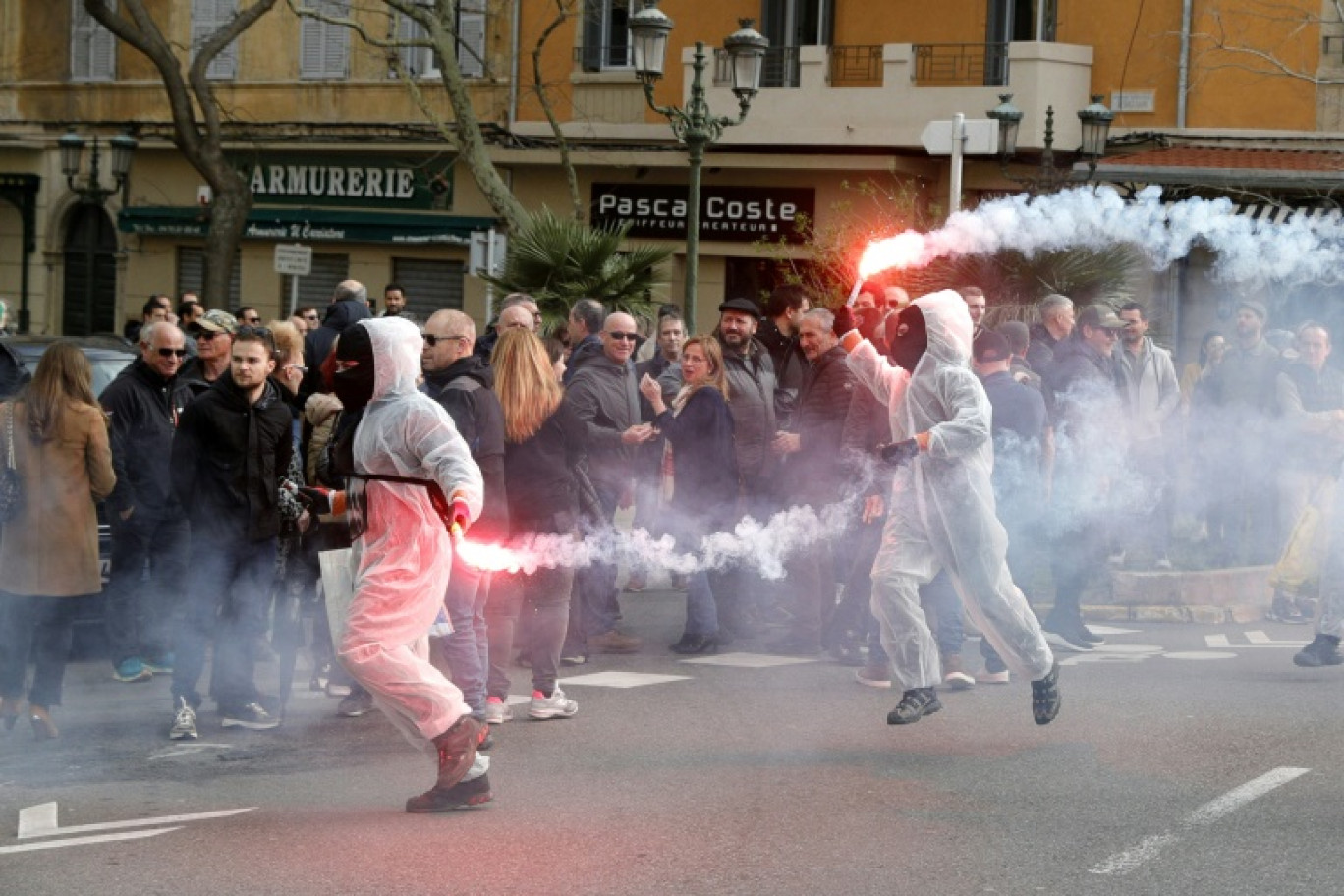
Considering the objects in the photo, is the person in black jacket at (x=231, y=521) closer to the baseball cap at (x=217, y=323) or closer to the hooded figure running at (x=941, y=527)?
the baseball cap at (x=217, y=323)

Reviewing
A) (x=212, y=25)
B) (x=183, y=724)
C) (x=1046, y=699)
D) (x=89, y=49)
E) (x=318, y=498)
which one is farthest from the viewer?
(x=89, y=49)

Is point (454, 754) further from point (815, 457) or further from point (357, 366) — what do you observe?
point (815, 457)

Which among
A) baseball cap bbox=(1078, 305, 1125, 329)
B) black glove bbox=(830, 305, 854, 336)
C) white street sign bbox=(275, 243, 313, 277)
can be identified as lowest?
black glove bbox=(830, 305, 854, 336)

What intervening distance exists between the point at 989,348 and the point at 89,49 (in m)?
27.2

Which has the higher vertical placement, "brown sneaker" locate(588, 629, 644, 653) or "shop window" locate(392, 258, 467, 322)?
"shop window" locate(392, 258, 467, 322)

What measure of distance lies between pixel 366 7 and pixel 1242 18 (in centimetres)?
1205

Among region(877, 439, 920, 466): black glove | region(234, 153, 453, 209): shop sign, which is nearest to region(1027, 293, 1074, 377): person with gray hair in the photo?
region(877, 439, 920, 466): black glove

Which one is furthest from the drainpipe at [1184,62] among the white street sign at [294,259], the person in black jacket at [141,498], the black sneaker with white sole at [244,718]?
the black sneaker with white sole at [244,718]

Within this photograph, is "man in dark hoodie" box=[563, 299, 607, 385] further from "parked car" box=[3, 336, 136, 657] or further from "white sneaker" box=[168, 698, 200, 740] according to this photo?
"white sneaker" box=[168, 698, 200, 740]

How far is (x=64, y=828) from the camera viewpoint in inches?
283

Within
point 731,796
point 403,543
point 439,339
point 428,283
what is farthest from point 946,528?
point 428,283

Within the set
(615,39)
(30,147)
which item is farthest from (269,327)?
(30,147)

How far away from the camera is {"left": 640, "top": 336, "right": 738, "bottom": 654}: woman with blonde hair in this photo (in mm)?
10992

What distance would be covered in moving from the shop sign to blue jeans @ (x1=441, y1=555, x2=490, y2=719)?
2157 centimetres
